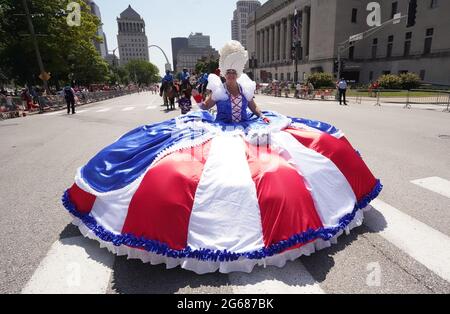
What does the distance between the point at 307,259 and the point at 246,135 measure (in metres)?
1.67

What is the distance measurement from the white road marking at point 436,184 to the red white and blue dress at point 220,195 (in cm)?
169

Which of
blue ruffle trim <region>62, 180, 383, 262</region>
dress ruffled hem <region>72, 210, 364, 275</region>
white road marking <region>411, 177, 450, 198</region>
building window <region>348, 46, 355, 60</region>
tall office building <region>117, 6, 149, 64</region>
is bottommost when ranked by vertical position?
white road marking <region>411, 177, 450, 198</region>

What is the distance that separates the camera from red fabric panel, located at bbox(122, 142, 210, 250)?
2.72 metres

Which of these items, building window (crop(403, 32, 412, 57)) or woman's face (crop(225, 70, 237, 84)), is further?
building window (crop(403, 32, 412, 57))

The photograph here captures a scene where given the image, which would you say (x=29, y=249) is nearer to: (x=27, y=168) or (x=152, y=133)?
(x=152, y=133)

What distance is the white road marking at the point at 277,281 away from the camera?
101 inches

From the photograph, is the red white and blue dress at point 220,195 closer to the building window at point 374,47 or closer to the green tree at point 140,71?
the building window at point 374,47

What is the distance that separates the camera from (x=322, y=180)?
3277 millimetres

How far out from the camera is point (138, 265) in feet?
9.66

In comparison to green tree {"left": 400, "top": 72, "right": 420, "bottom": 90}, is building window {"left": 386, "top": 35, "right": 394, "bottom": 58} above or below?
above

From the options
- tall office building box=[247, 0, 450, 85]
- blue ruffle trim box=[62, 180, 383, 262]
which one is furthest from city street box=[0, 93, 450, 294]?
tall office building box=[247, 0, 450, 85]

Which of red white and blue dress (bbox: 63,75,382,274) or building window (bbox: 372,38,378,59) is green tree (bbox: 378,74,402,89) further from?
red white and blue dress (bbox: 63,75,382,274)

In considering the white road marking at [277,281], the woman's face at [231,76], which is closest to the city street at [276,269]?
the white road marking at [277,281]

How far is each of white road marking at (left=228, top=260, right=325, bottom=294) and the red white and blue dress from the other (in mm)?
95
